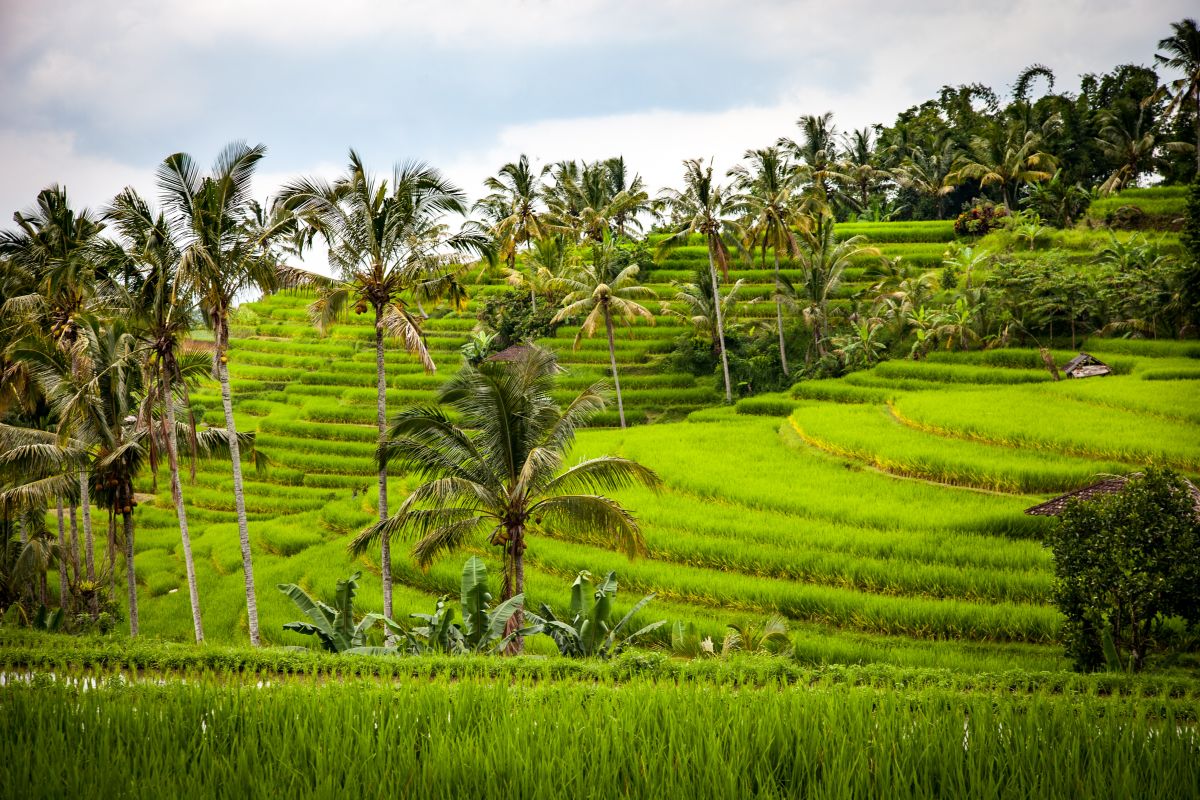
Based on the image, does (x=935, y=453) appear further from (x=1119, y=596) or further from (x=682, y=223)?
(x=682, y=223)

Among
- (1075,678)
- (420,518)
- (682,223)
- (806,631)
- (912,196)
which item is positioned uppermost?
(912,196)

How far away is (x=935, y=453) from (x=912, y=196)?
33701 millimetres

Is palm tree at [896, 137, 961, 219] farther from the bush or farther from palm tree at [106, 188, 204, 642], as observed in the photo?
palm tree at [106, 188, 204, 642]

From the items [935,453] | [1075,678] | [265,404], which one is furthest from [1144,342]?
[265,404]

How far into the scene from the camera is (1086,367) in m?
19.7

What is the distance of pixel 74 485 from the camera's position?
50.5ft

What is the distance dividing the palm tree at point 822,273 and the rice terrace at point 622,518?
0.68ft

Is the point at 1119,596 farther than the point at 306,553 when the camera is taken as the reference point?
No

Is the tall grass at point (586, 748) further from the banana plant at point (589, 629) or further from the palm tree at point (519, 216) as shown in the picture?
the palm tree at point (519, 216)

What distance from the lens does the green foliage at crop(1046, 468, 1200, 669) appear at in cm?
846

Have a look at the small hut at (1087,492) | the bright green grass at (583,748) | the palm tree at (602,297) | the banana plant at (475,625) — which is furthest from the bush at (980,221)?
the bright green grass at (583,748)

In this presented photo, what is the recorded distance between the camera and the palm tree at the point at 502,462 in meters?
10.7

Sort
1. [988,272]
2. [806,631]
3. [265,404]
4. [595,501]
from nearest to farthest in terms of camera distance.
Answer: [595,501], [806,631], [988,272], [265,404]

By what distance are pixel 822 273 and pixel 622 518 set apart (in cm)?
1951
